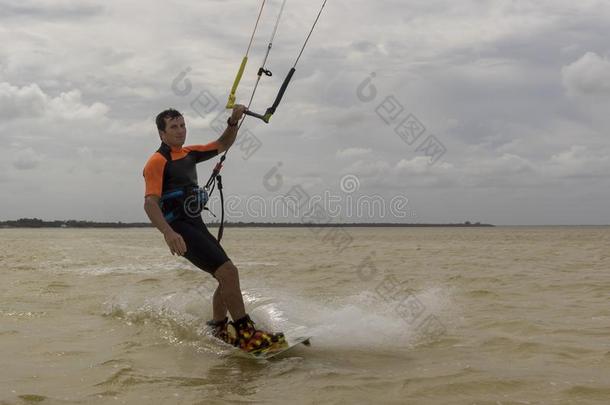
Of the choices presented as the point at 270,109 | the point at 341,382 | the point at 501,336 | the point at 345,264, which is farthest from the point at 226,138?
the point at 345,264

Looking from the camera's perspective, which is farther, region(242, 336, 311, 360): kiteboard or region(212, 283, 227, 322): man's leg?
region(212, 283, 227, 322): man's leg

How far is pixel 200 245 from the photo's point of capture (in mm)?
5621

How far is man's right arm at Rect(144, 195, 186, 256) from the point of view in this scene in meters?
5.25

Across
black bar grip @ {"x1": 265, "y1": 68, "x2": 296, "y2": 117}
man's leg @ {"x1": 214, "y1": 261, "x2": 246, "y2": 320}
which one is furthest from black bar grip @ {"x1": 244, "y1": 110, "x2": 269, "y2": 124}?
man's leg @ {"x1": 214, "y1": 261, "x2": 246, "y2": 320}

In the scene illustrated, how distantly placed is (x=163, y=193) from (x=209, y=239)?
0.60 m

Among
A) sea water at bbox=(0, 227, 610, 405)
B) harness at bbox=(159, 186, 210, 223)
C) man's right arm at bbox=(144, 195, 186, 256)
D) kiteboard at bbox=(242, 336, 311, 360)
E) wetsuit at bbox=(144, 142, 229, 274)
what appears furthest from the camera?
harness at bbox=(159, 186, 210, 223)

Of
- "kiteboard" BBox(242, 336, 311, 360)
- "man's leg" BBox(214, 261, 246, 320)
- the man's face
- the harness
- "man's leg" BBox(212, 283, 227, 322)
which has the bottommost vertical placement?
Answer: "kiteboard" BBox(242, 336, 311, 360)

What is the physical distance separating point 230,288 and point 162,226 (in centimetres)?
81

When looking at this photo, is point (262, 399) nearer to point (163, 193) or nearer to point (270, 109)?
point (163, 193)

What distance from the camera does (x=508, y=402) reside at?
388 centimetres

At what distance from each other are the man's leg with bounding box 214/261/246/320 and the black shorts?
2.5 inches

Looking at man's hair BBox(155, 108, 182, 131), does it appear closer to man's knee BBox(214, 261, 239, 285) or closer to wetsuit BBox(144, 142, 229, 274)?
wetsuit BBox(144, 142, 229, 274)

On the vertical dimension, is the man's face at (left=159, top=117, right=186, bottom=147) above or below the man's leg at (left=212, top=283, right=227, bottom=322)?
above

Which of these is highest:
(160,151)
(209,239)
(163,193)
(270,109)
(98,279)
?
(270,109)
